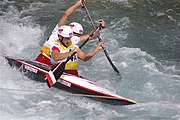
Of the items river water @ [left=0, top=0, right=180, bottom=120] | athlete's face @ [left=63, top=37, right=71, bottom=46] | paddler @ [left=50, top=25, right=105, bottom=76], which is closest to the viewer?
paddler @ [left=50, top=25, right=105, bottom=76]

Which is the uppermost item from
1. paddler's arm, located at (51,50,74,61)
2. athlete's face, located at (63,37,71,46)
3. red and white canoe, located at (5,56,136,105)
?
athlete's face, located at (63,37,71,46)

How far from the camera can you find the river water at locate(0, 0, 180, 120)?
345 inches

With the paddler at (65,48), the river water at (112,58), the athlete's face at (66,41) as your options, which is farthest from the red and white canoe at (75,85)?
the athlete's face at (66,41)

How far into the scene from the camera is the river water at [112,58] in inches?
345

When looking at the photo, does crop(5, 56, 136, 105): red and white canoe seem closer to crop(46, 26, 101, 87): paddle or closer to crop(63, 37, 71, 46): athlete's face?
crop(46, 26, 101, 87): paddle

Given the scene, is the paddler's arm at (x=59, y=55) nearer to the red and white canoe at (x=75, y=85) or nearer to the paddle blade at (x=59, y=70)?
the paddle blade at (x=59, y=70)

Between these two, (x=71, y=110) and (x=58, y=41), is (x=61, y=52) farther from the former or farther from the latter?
(x=71, y=110)

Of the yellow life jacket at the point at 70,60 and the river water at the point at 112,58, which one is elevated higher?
the yellow life jacket at the point at 70,60

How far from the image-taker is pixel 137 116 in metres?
8.70

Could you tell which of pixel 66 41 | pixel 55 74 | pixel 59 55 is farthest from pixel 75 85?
pixel 66 41

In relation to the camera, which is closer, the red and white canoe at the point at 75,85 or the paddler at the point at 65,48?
the paddler at the point at 65,48

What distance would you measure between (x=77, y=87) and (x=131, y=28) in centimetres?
461

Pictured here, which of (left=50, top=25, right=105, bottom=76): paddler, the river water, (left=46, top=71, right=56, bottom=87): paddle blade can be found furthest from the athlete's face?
the river water

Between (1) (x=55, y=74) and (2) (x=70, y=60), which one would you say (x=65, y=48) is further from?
(1) (x=55, y=74)
